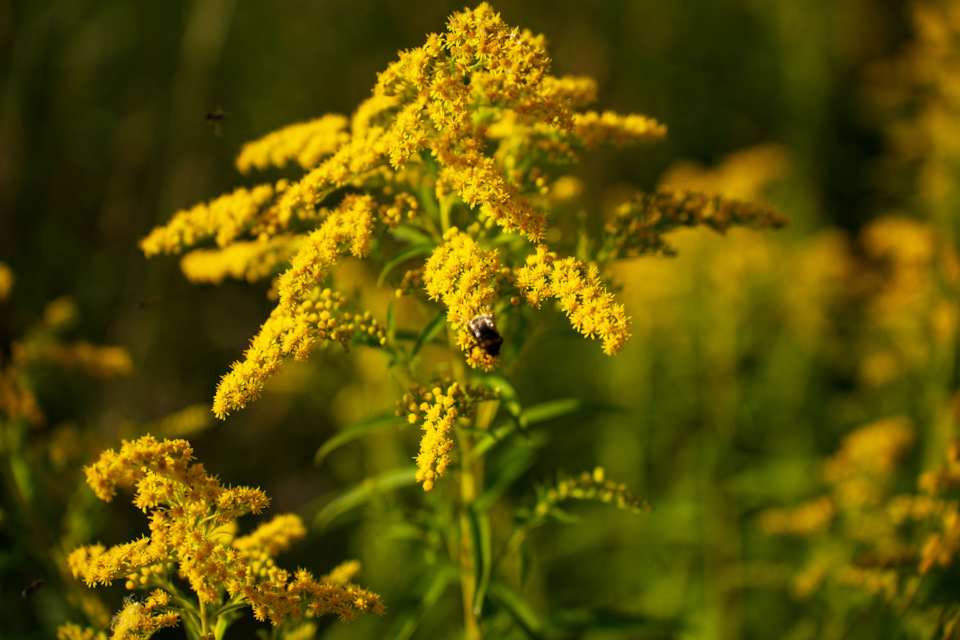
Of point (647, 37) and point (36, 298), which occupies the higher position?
point (647, 37)

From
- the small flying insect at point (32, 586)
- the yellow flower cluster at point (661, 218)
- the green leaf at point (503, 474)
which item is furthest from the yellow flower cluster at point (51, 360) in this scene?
the yellow flower cluster at point (661, 218)

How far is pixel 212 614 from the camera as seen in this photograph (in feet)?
5.82

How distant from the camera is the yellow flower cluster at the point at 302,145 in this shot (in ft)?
7.58

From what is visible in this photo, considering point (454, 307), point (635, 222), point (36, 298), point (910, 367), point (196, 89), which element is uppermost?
point (196, 89)

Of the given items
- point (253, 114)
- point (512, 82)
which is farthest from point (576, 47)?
point (512, 82)

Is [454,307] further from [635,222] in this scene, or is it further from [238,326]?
[238,326]

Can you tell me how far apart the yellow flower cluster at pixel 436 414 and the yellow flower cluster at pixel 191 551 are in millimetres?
363

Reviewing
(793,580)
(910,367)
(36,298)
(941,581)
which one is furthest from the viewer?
(36,298)

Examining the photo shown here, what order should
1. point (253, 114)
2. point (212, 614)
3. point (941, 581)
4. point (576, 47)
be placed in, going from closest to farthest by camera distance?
point (212, 614)
point (941, 581)
point (253, 114)
point (576, 47)

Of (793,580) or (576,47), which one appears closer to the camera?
(793,580)

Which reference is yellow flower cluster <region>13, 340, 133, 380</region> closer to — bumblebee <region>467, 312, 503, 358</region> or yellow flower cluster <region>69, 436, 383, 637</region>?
yellow flower cluster <region>69, 436, 383, 637</region>

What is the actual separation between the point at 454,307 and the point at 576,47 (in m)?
6.28

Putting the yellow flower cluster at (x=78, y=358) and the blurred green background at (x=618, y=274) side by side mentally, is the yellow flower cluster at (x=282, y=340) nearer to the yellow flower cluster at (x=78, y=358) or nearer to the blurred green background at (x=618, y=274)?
the blurred green background at (x=618, y=274)

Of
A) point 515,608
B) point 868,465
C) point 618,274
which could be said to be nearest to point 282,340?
point 515,608
